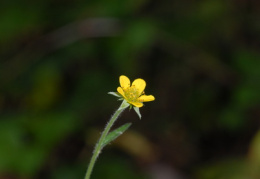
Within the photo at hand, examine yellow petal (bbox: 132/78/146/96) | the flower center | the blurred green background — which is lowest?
the flower center

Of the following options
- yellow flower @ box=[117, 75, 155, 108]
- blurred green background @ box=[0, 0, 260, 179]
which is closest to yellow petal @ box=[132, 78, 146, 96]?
yellow flower @ box=[117, 75, 155, 108]

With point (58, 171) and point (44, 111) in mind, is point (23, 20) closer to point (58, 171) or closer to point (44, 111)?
point (44, 111)

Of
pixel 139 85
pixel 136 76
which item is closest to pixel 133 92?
pixel 139 85

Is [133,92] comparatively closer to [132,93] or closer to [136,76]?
[132,93]

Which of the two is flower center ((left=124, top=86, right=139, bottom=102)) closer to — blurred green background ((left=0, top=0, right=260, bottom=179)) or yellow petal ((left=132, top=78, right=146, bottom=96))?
yellow petal ((left=132, top=78, right=146, bottom=96))

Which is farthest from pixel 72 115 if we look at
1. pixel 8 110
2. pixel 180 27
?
pixel 180 27

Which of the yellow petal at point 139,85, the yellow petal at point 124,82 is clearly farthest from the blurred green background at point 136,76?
the yellow petal at point 124,82
